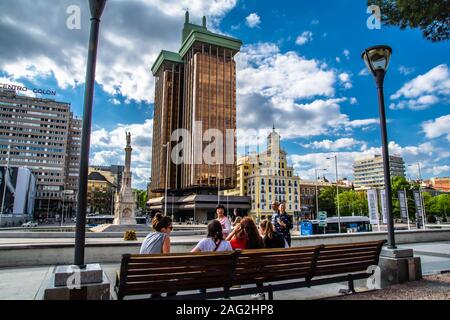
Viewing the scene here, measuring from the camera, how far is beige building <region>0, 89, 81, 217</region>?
347ft

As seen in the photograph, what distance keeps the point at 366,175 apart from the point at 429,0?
185435 millimetres

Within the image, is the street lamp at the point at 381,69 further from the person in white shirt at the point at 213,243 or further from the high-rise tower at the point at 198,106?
the high-rise tower at the point at 198,106

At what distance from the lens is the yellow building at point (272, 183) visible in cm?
9294

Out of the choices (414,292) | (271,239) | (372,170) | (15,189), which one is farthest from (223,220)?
(372,170)

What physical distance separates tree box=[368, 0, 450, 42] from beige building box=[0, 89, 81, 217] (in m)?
119

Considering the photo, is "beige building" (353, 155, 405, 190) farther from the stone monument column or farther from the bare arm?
the bare arm

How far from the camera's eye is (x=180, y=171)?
3853 inches

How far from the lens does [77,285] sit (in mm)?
3975

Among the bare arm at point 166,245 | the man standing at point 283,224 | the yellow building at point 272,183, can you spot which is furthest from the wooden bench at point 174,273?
the yellow building at point 272,183

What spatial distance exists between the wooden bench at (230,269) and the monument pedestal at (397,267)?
2.09 ft

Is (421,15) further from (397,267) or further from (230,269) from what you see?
A: (230,269)

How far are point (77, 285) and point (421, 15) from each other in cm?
985
